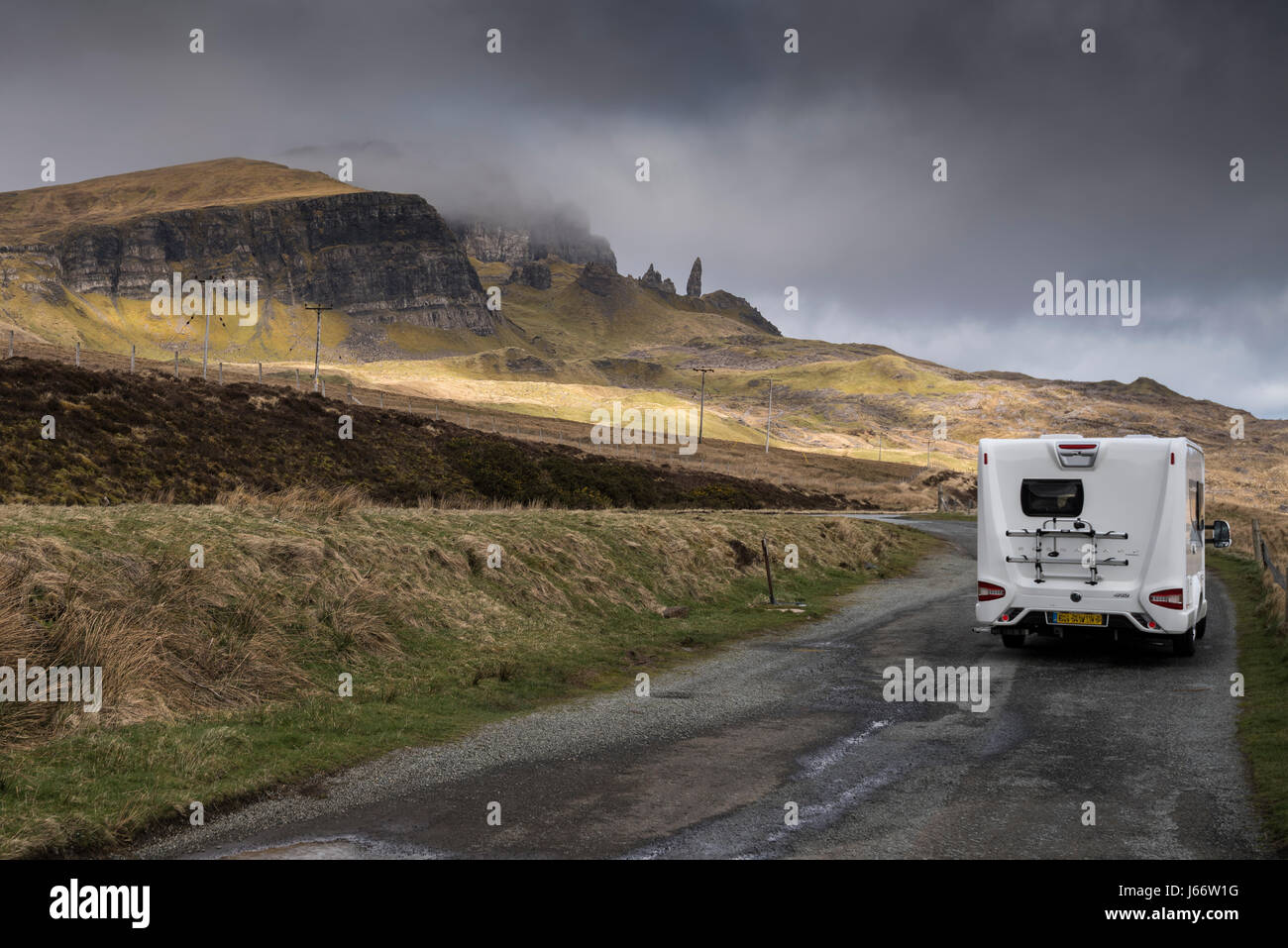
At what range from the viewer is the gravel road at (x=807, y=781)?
21.3 ft

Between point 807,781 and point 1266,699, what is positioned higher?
point 807,781

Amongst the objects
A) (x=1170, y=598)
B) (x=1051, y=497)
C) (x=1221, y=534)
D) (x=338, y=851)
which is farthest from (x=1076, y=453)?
(x=338, y=851)

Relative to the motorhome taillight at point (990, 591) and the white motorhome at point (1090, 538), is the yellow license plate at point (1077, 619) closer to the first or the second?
the white motorhome at point (1090, 538)

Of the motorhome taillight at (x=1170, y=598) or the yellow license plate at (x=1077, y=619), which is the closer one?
the motorhome taillight at (x=1170, y=598)

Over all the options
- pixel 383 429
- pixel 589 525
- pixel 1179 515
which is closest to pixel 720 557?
pixel 589 525

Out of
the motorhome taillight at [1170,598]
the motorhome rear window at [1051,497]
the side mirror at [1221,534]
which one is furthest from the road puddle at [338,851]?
the side mirror at [1221,534]

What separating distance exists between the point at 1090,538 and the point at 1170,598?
132 centimetres

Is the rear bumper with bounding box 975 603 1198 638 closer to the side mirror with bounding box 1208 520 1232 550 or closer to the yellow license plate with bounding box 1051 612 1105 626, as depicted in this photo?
the yellow license plate with bounding box 1051 612 1105 626

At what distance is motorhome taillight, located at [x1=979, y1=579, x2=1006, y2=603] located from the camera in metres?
14.6

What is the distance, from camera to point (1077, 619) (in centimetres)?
1405

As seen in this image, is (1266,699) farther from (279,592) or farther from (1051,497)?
(279,592)

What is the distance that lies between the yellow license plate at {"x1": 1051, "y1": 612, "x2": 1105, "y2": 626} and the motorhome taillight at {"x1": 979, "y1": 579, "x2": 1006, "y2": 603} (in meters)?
0.78

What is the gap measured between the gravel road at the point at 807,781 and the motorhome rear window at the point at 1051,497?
235 cm

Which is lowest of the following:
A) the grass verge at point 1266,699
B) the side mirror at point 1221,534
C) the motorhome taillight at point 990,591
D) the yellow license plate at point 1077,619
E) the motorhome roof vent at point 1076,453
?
the grass verge at point 1266,699
